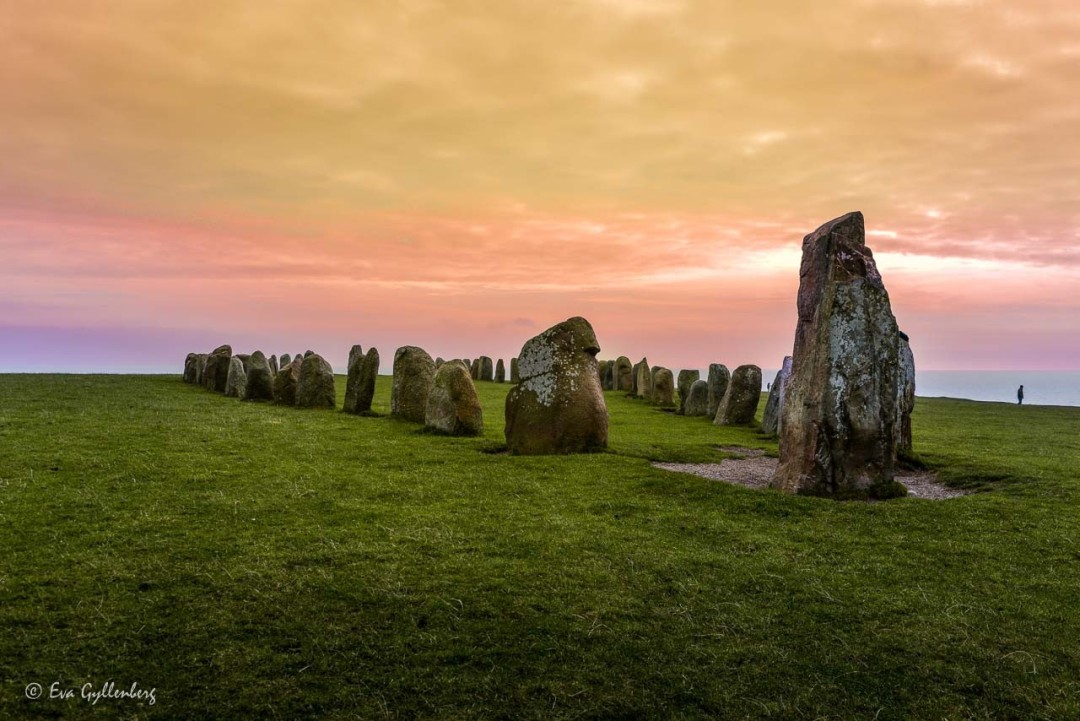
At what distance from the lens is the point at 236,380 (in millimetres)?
24688

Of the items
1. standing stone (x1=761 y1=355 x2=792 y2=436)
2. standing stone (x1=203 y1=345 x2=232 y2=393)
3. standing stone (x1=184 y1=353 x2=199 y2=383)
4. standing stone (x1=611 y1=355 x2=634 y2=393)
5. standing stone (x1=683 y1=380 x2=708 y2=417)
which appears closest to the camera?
standing stone (x1=761 y1=355 x2=792 y2=436)

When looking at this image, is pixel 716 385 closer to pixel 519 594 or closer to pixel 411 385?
pixel 411 385

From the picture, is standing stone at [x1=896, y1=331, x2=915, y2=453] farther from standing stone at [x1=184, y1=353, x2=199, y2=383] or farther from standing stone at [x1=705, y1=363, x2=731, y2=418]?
standing stone at [x1=184, y1=353, x2=199, y2=383]

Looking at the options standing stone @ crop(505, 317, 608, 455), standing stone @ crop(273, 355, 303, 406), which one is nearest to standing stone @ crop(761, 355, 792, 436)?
standing stone @ crop(505, 317, 608, 455)

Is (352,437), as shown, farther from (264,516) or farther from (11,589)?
(11,589)

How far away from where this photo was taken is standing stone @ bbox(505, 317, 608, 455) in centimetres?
1341

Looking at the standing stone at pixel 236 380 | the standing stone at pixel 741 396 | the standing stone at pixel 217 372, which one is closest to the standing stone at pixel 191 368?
the standing stone at pixel 217 372

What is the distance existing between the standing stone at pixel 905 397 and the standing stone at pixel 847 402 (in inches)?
167

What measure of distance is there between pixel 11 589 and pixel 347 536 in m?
2.93

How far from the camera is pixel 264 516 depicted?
323 inches

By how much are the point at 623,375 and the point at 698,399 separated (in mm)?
11715

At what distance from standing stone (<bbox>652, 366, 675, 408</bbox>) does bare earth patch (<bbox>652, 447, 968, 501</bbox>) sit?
43.5 feet

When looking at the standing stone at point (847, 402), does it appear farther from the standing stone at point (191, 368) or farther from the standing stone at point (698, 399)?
the standing stone at point (191, 368)

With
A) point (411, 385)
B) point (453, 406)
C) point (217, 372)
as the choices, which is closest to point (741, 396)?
point (453, 406)
